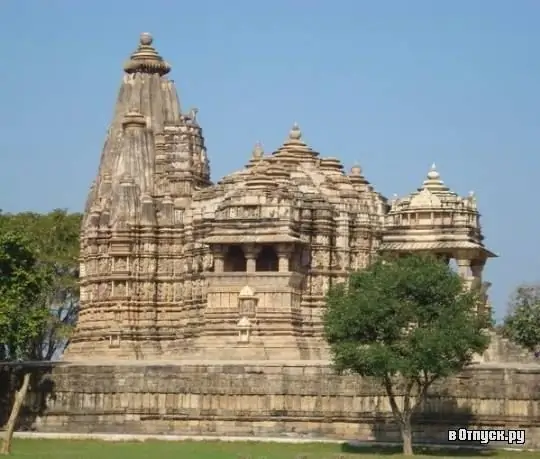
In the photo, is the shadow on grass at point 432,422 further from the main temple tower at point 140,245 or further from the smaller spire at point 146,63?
the smaller spire at point 146,63

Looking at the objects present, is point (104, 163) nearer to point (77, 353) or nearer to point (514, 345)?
point (77, 353)

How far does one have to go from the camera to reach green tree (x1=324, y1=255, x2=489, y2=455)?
180ft

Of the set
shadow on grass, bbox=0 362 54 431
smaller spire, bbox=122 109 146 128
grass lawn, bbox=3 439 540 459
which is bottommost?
grass lawn, bbox=3 439 540 459

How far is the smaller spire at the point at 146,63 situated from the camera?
8662 cm

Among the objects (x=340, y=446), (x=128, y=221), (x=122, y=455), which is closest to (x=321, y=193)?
(x=128, y=221)

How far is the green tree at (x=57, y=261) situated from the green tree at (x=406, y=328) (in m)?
37.8

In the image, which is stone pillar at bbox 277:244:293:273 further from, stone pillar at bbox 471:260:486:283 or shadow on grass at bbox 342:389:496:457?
shadow on grass at bbox 342:389:496:457

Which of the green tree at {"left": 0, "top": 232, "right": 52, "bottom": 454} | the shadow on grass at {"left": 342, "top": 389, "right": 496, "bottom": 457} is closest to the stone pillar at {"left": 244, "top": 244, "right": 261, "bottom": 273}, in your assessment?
the green tree at {"left": 0, "top": 232, "right": 52, "bottom": 454}

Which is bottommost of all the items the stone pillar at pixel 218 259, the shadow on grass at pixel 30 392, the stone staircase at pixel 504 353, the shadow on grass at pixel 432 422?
the shadow on grass at pixel 432 422

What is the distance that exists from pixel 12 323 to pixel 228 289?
14.4m

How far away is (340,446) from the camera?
57594 mm

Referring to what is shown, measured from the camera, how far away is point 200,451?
177ft

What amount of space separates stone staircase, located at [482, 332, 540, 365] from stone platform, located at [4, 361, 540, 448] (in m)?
6.23

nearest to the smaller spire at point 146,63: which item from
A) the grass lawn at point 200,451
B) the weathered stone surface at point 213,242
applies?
the weathered stone surface at point 213,242
